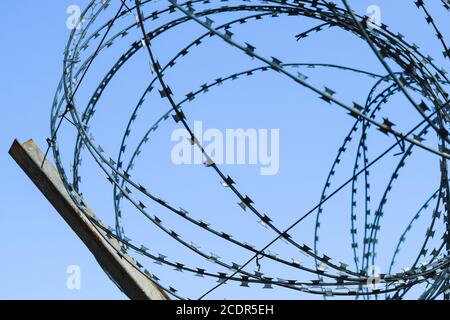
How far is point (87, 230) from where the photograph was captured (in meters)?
8.44

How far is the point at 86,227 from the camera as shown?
844 centimetres

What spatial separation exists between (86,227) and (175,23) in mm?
2062

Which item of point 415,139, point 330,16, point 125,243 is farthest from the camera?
point 330,16

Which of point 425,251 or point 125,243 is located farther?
point 425,251

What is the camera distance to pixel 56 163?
8.38 m

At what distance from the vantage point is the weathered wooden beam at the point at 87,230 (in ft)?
26.7

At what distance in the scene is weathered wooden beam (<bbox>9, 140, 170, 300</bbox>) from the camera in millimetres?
8141

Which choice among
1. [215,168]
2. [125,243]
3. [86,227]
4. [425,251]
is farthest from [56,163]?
[425,251]
